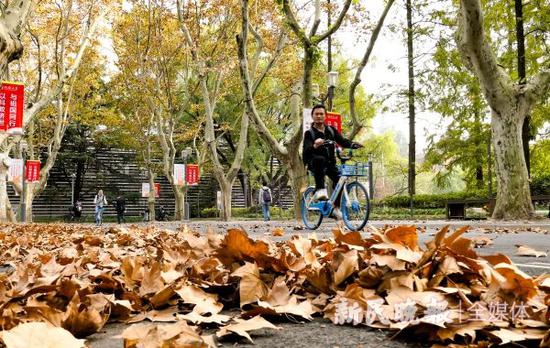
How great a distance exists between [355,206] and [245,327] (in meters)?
6.70

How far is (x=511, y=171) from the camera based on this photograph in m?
11.6

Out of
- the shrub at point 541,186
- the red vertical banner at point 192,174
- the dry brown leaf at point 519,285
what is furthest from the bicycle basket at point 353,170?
the red vertical banner at point 192,174

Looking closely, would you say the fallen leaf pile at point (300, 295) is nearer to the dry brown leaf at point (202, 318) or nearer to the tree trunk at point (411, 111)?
the dry brown leaf at point (202, 318)

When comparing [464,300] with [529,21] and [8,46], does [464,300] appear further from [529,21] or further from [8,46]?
[529,21]

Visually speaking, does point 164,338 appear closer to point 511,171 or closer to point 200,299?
point 200,299

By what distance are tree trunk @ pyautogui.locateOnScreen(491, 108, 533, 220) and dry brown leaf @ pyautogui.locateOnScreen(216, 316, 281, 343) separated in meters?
11.4

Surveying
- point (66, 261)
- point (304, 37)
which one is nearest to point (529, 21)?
point (304, 37)

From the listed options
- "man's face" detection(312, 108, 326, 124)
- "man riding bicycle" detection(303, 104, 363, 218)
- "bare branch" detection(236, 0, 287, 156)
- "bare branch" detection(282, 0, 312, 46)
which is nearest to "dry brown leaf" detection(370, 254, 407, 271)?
"man riding bicycle" detection(303, 104, 363, 218)

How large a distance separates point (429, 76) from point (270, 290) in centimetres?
2249

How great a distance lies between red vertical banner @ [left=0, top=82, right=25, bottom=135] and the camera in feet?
53.6

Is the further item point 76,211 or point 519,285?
point 76,211

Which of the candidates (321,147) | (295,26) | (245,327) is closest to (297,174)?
(295,26)

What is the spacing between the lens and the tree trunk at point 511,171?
1152 centimetres

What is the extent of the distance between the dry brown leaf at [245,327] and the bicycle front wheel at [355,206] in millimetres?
6349
